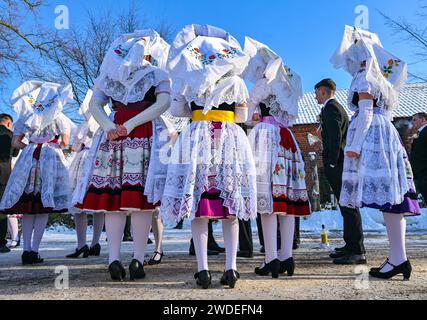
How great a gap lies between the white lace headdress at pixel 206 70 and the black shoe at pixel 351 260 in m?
2.24

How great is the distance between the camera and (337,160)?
5043 millimetres

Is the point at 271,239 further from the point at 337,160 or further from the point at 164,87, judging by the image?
the point at 337,160

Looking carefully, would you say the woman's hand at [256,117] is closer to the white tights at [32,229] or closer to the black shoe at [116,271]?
the black shoe at [116,271]

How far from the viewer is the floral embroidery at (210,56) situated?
3.40 metres

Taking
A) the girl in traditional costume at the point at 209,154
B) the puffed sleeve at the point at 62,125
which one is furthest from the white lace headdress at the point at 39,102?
the girl in traditional costume at the point at 209,154

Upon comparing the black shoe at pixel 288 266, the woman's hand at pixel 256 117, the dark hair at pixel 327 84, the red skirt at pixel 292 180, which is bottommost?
the black shoe at pixel 288 266

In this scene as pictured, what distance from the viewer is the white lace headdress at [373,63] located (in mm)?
3721

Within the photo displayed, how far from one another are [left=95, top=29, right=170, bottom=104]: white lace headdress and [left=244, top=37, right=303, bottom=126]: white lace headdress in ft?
2.87

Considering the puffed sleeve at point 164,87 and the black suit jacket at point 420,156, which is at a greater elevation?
the puffed sleeve at point 164,87

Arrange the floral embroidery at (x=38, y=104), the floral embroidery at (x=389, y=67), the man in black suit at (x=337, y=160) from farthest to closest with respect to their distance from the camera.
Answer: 1. the floral embroidery at (x=38, y=104)
2. the man in black suit at (x=337, y=160)
3. the floral embroidery at (x=389, y=67)

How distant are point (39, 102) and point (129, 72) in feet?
6.99

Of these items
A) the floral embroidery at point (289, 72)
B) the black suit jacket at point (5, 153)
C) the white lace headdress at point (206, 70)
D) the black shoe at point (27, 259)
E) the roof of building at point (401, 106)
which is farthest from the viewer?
the roof of building at point (401, 106)

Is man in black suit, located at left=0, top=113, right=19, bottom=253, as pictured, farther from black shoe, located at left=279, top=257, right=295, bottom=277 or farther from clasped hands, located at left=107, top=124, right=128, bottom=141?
black shoe, located at left=279, top=257, right=295, bottom=277

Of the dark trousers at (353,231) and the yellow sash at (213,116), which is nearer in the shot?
the yellow sash at (213,116)
